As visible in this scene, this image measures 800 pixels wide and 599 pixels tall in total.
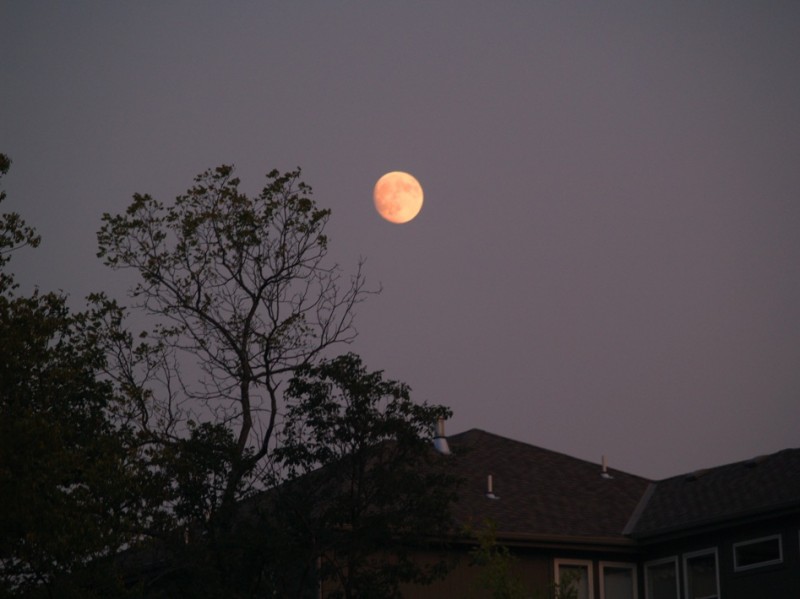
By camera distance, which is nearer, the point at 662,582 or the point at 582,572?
the point at 582,572

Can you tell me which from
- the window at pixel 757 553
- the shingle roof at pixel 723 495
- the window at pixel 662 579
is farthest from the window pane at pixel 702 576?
the shingle roof at pixel 723 495

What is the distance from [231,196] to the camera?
2616 cm

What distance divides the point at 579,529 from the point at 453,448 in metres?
7.14

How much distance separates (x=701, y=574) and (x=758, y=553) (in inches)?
71.7

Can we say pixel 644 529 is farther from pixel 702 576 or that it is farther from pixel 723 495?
pixel 723 495

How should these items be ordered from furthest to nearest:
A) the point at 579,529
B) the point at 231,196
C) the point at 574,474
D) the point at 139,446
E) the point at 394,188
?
the point at 394,188 < the point at 574,474 < the point at 579,529 < the point at 231,196 < the point at 139,446

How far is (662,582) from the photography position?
96.6 feet

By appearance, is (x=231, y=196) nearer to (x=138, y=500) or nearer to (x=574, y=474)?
(x=138, y=500)

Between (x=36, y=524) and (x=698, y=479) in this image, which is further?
(x=698, y=479)

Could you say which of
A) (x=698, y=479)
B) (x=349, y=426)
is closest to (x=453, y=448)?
(x=349, y=426)

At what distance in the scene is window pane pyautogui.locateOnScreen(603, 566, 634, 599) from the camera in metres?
29.6

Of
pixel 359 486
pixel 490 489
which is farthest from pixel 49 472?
pixel 490 489

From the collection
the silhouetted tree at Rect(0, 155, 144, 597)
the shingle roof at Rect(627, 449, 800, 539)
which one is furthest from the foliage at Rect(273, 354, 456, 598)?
the shingle roof at Rect(627, 449, 800, 539)

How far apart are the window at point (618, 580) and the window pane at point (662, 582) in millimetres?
382
